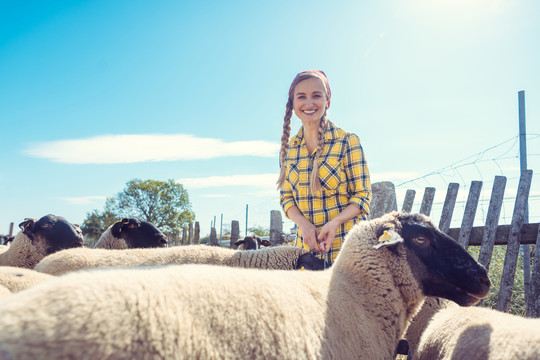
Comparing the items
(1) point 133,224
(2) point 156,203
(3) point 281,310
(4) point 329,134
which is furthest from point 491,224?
(2) point 156,203

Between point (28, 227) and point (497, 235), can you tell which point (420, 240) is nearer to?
point (497, 235)

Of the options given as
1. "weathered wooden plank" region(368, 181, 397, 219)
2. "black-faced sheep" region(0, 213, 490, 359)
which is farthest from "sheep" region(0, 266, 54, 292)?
"weathered wooden plank" region(368, 181, 397, 219)

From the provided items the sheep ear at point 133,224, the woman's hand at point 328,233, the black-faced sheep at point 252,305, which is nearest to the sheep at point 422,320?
the black-faced sheep at point 252,305

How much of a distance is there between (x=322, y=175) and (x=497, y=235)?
323cm

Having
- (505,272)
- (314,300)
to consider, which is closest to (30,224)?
(314,300)

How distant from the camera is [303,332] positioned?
2150mm

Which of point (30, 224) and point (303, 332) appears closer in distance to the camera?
point (303, 332)

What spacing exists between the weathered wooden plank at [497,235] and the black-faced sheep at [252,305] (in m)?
2.79

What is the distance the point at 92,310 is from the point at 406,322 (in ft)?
8.91

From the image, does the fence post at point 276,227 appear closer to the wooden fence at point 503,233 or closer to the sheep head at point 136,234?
the sheep head at point 136,234

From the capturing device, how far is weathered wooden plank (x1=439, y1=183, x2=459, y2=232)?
6.18 meters

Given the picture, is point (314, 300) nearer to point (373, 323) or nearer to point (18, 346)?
point (373, 323)

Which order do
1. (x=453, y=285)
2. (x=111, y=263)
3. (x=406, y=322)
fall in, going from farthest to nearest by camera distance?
(x=111, y=263) < (x=406, y=322) < (x=453, y=285)

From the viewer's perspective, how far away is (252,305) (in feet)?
6.46
